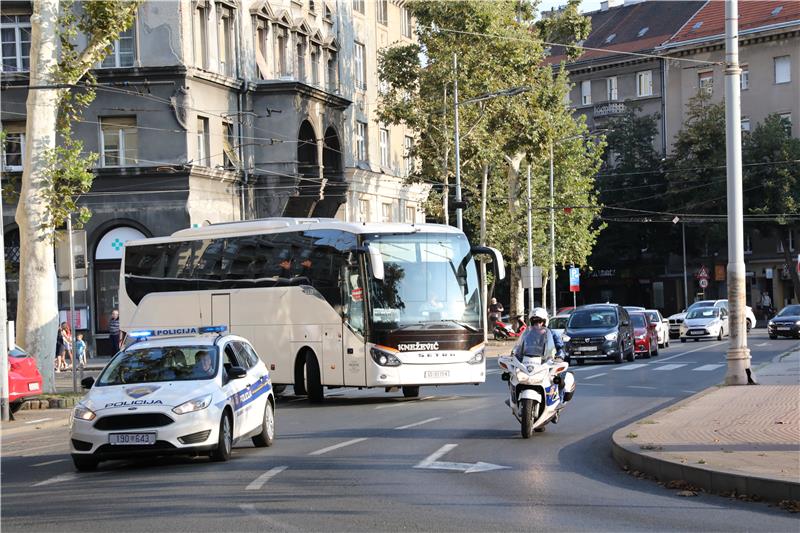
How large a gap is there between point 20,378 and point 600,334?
66.7 feet

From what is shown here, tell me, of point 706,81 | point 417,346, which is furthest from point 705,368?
point 706,81

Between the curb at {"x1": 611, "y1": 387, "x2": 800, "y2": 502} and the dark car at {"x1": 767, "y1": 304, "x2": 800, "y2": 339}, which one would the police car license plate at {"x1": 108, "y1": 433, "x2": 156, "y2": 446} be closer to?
the curb at {"x1": 611, "y1": 387, "x2": 800, "y2": 502}

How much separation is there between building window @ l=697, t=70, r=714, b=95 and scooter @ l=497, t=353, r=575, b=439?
71836 mm

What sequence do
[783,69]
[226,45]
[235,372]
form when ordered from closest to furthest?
[235,372] < [226,45] < [783,69]

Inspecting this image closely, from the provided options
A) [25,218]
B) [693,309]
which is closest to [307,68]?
[693,309]

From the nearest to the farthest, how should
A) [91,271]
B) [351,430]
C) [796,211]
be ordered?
[351,430] → [91,271] → [796,211]

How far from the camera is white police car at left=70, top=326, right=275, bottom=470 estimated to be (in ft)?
48.8

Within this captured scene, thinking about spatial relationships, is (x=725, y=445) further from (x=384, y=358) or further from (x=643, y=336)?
(x=643, y=336)

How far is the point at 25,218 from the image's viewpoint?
2802 centimetres

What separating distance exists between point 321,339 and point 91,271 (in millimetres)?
23778

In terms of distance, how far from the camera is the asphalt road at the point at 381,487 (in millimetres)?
10469

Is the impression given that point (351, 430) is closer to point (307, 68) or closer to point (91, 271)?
point (91, 271)

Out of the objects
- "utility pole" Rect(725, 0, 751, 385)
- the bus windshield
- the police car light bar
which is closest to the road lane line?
"utility pole" Rect(725, 0, 751, 385)

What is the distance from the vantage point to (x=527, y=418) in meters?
17.7
